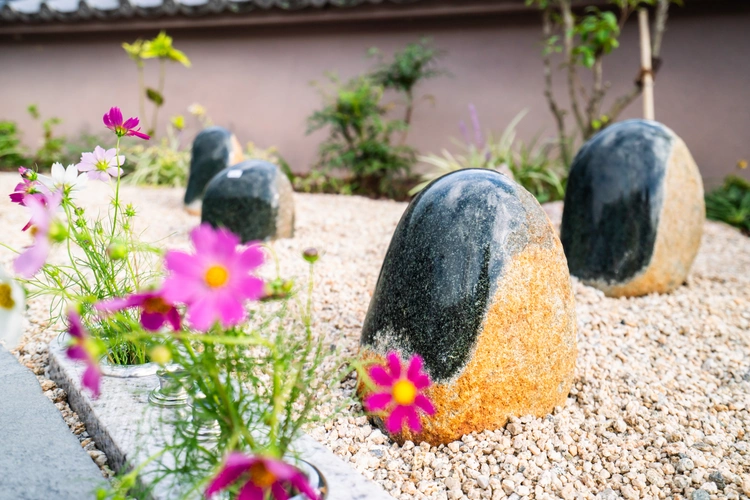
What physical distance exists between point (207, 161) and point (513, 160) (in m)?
3.34

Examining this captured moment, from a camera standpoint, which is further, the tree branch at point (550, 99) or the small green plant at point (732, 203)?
the tree branch at point (550, 99)

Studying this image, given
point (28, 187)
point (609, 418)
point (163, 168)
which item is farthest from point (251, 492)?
point (163, 168)

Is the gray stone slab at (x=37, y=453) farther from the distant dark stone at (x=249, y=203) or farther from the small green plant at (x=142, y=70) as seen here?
the small green plant at (x=142, y=70)

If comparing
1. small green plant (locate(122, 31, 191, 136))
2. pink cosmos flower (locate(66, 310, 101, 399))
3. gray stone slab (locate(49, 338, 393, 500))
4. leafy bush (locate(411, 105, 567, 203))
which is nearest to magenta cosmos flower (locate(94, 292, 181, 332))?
pink cosmos flower (locate(66, 310, 101, 399))

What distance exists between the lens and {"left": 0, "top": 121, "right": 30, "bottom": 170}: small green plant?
27.3ft

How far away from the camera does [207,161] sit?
533cm

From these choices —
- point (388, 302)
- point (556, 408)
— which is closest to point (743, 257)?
point (556, 408)

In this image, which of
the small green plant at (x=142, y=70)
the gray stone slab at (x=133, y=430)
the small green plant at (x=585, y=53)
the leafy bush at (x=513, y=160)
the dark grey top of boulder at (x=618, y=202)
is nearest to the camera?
the gray stone slab at (x=133, y=430)

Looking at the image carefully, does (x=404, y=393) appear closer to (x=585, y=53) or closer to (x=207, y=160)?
(x=207, y=160)

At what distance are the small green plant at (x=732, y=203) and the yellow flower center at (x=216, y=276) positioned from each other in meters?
5.76

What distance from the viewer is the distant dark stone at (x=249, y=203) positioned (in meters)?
3.99

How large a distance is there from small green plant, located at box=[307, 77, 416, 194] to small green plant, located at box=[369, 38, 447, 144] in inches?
6.6

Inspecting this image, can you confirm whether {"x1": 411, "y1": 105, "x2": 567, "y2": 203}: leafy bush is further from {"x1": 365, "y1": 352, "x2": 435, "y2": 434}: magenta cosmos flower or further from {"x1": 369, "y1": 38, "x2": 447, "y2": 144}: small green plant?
{"x1": 365, "y1": 352, "x2": 435, "y2": 434}: magenta cosmos flower

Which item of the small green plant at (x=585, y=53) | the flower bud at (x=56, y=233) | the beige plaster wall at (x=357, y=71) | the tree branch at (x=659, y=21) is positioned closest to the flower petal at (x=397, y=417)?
the flower bud at (x=56, y=233)
